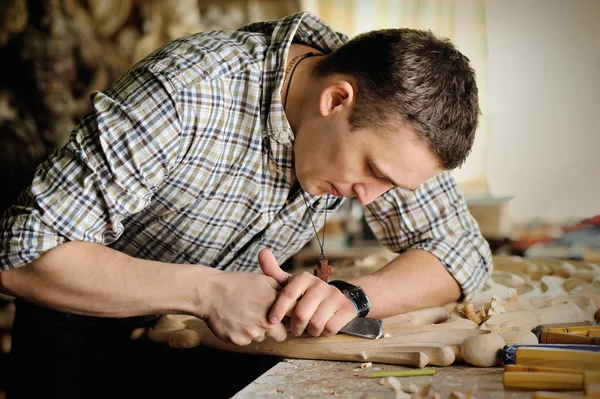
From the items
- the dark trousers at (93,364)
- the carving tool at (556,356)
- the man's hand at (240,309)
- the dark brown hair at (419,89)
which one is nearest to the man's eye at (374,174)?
the dark brown hair at (419,89)

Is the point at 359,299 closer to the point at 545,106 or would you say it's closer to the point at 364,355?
the point at 364,355

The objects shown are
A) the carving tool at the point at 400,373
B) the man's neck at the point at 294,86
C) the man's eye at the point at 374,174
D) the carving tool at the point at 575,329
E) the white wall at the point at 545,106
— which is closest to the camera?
the carving tool at the point at 400,373

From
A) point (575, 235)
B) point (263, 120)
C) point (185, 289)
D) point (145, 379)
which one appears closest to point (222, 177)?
point (263, 120)

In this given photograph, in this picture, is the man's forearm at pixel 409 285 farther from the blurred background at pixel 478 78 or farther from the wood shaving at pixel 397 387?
the blurred background at pixel 478 78

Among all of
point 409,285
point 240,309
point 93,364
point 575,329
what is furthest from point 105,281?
point 575,329

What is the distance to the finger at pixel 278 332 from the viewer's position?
1291 mm

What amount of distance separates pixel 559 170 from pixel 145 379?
298 centimetres

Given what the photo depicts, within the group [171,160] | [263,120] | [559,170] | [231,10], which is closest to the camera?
[171,160]

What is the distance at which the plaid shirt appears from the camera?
126 centimetres

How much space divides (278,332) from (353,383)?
24 cm

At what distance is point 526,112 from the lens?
12.8ft

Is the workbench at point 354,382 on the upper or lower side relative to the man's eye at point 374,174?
lower

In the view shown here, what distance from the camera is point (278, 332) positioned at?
4.25 feet

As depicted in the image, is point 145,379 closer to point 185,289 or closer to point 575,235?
point 185,289
